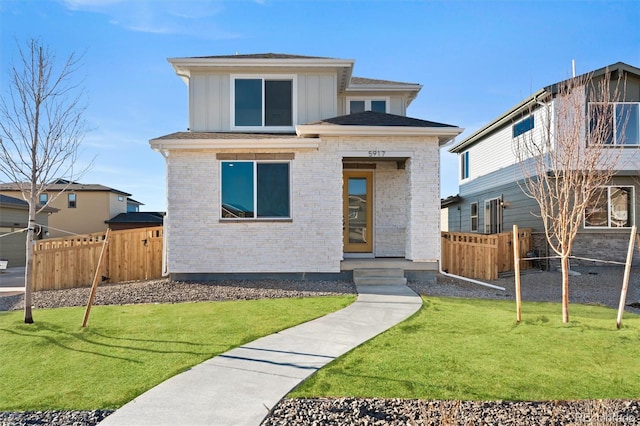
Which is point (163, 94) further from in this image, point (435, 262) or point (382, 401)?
point (382, 401)

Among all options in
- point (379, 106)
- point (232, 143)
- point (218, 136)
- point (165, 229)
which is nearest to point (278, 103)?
point (218, 136)

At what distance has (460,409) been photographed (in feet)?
11.8

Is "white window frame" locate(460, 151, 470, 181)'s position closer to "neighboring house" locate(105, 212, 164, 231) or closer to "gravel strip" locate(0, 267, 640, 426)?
"gravel strip" locate(0, 267, 640, 426)

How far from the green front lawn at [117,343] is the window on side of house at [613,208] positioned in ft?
37.6

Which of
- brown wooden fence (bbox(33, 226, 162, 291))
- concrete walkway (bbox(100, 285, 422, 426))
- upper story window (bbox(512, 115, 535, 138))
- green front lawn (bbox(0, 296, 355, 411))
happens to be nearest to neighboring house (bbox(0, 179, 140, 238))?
brown wooden fence (bbox(33, 226, 162, 291))

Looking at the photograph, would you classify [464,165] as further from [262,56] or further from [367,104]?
[262,56]

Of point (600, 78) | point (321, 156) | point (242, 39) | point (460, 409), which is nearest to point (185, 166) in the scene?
point (321, 156)

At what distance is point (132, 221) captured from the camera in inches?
1257

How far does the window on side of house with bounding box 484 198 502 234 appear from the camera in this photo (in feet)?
60.6

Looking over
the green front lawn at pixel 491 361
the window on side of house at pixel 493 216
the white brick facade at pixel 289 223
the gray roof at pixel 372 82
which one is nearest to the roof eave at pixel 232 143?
the white brick facade at pixel 289 223

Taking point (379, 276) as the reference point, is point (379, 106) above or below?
above

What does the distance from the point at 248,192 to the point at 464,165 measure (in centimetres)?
1696

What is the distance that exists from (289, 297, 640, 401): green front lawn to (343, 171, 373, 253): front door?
5.27 m

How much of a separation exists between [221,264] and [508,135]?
47.2ft
